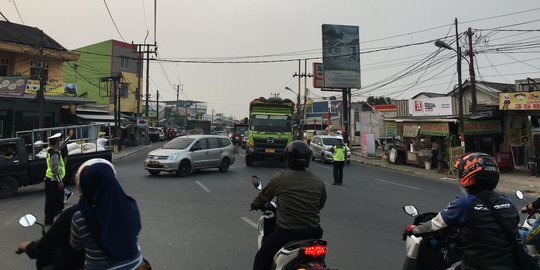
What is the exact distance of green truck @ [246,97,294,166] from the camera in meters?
21.5

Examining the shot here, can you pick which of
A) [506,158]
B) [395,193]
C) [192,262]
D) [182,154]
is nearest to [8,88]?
[182,154]

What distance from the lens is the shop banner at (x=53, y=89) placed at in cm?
2644

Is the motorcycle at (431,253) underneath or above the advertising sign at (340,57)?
underneath

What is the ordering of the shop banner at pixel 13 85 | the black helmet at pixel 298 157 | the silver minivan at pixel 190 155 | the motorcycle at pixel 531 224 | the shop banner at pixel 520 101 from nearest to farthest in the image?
the black helmet at pixel 298 157, the motorcycle at pixel 531 224, the silver minivan at pixel 190 155, the shop banner at pixel 520 101, the shop banner at pixel 13 85

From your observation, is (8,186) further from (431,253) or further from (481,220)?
(481,220)

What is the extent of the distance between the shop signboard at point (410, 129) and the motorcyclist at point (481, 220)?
24.4 metres

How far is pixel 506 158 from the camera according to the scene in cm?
2336

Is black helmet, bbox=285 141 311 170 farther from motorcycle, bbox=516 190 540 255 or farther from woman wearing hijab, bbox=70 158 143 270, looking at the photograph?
motorcycle, bbox=516 190 540 255

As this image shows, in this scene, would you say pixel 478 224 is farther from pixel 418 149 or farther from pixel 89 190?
pixel 418 149

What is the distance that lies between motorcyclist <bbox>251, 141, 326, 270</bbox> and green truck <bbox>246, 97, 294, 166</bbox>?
17.3 m

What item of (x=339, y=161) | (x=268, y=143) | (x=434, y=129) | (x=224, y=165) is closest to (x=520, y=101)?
(x=434, y=129)

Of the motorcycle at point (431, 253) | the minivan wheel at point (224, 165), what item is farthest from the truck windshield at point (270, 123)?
the motorcycle at point (431, 253)

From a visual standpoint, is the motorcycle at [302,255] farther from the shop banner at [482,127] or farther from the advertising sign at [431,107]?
the advertising sign at [431,107]

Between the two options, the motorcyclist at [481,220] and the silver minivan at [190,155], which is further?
the silver minivan at [190,155]
